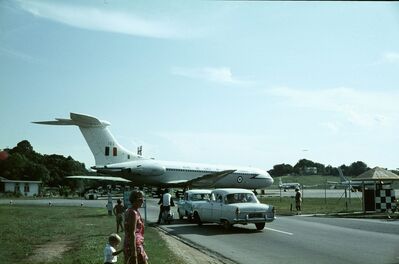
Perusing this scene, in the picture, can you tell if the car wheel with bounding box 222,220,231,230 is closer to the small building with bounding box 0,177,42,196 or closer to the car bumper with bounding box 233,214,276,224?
the car bumper with bounding box 233,214,276,224

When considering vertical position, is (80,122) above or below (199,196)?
above

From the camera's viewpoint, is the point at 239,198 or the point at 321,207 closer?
the point at 239,198

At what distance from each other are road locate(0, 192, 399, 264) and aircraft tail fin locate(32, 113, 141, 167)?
84.9ft

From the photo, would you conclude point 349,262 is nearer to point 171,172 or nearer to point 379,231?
point 379,231

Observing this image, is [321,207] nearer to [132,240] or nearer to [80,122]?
[80,122]

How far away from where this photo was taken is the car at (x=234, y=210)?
17984mm

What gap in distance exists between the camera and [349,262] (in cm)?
1105

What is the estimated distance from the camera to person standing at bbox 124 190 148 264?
722 centimetres

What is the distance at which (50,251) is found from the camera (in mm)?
13312

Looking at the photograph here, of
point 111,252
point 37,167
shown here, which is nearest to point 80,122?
point 111,252

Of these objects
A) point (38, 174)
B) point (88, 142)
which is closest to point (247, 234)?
point (88, 142)

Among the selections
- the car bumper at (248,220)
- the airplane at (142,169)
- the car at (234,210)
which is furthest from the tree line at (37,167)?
the car bumper at (248,220)

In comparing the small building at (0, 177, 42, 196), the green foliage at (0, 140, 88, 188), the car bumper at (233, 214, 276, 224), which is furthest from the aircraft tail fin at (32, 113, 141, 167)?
the green foliage at (0, 140, 88, 188)

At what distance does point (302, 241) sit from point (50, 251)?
24.5 ft
